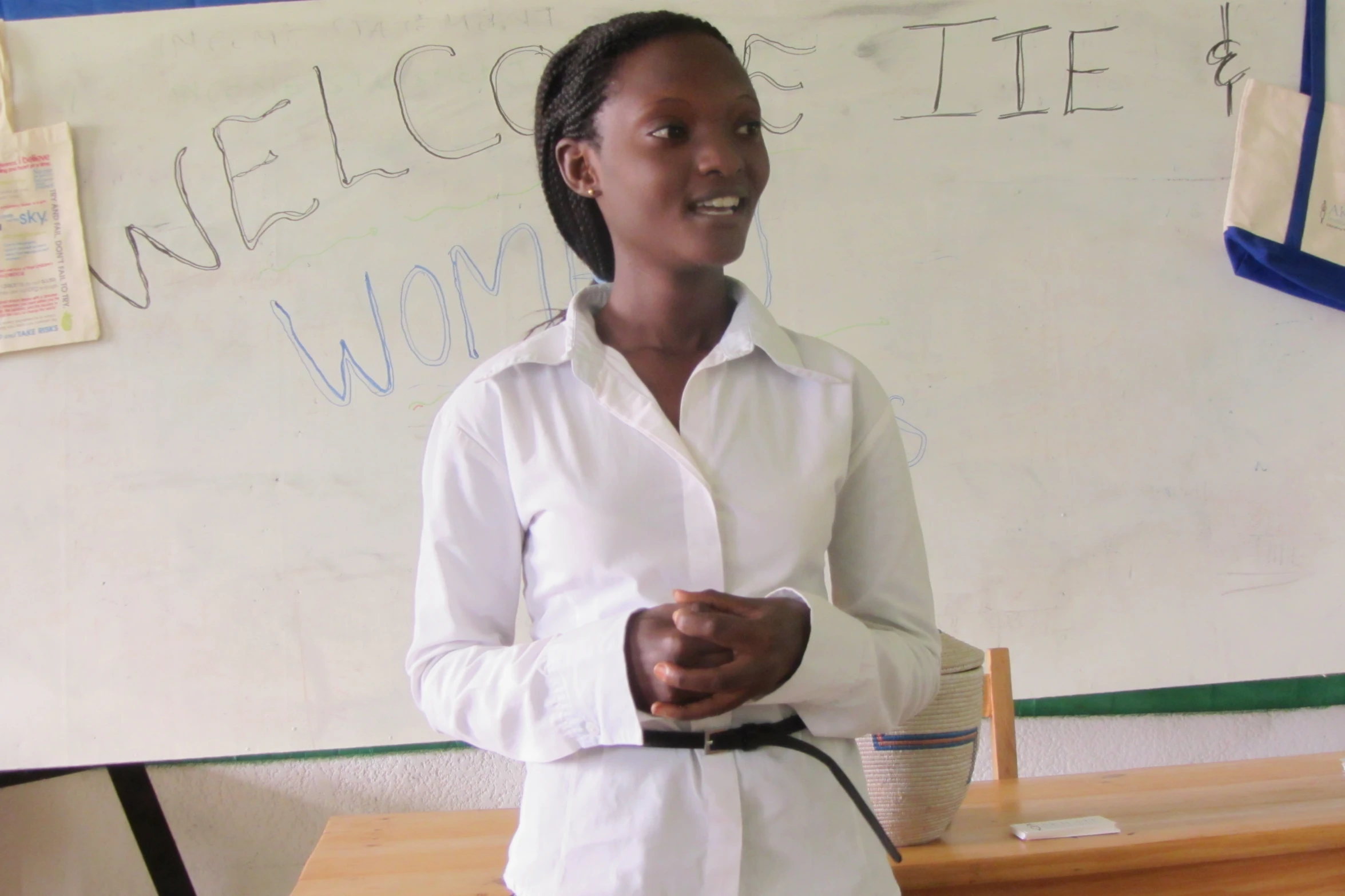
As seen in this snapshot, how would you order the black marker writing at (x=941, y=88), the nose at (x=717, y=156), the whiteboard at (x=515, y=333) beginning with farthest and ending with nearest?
1. the black marker writing at (x=941, y=88)
2. the whiteboard at (x=515, y=333)
3. the nose at (x=717, y=156)

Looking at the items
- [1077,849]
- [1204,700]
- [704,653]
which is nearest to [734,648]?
[704,653]

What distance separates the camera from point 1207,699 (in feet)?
6.31

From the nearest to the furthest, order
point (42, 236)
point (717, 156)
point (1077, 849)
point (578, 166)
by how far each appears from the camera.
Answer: point (717, 156) → point (578, 166) → point (1077, 849) → point (42, 236)

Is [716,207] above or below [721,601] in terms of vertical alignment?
above

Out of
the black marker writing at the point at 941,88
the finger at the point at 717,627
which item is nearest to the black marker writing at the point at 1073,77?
the black marker writing at the point at 941,88

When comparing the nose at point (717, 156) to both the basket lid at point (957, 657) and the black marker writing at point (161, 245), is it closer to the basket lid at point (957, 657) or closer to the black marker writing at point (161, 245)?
the basket lid at point (957, 657)

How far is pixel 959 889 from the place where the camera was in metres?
1.28

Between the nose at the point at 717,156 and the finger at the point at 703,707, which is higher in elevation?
the nose at the point at 717,156

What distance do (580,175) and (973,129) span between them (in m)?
1.21

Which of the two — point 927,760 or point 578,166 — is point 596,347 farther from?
point 927,760

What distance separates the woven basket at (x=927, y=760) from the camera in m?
1.29

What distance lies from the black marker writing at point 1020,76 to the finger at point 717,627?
4.94 feet

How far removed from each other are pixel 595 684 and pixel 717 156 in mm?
374

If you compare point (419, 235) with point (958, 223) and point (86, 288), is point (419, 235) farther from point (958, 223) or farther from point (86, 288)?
point (958, 223)
